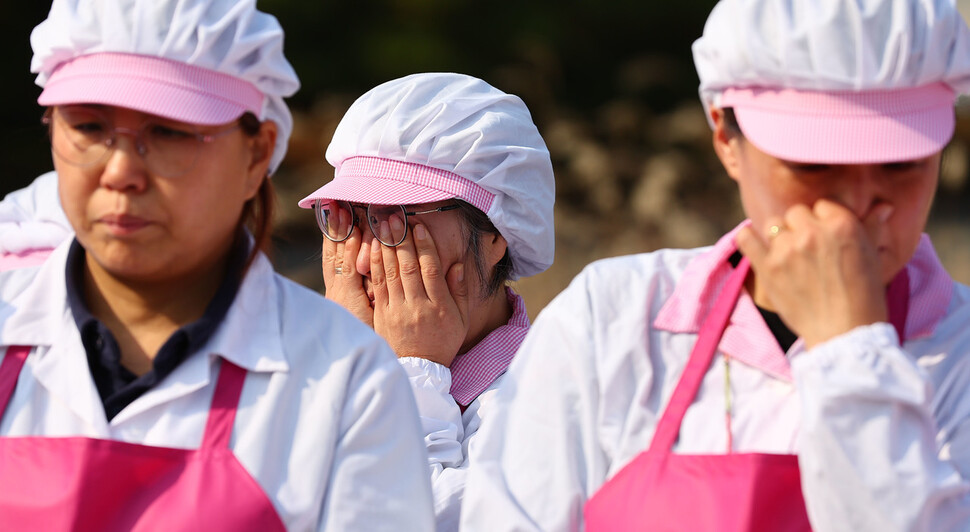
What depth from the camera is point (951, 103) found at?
2.36m

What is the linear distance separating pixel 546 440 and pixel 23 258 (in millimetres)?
1940

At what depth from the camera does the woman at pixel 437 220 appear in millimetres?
3516

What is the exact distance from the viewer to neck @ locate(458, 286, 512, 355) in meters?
3.68

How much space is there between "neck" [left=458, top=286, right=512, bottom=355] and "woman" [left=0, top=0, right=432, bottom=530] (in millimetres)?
1175

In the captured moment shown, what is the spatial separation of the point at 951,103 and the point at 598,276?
731 millimetres

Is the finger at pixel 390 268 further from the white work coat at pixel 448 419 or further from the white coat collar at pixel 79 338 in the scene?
the white coat collar at pixel 79 338

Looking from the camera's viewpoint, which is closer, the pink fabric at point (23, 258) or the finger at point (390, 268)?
the finger at point (390, 268)

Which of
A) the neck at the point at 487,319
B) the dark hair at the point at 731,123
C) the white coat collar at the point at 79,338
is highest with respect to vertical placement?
the dark hair at the point at 731,123

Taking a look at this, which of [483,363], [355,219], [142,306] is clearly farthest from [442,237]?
[142,306]

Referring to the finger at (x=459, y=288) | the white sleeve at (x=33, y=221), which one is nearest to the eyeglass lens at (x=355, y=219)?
the finger at (x=459, y=288)

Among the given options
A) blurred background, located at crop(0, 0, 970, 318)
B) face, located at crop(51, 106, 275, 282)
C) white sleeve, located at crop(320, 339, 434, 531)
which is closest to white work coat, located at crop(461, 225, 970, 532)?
white sleeve, located at crop(320, 339, 434, 531)

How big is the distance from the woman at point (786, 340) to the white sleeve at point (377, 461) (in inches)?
4.7

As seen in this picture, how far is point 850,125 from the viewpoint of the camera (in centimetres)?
224

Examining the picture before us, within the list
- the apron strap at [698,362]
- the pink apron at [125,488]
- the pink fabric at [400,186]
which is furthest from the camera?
the pink fabric at [400,186]
